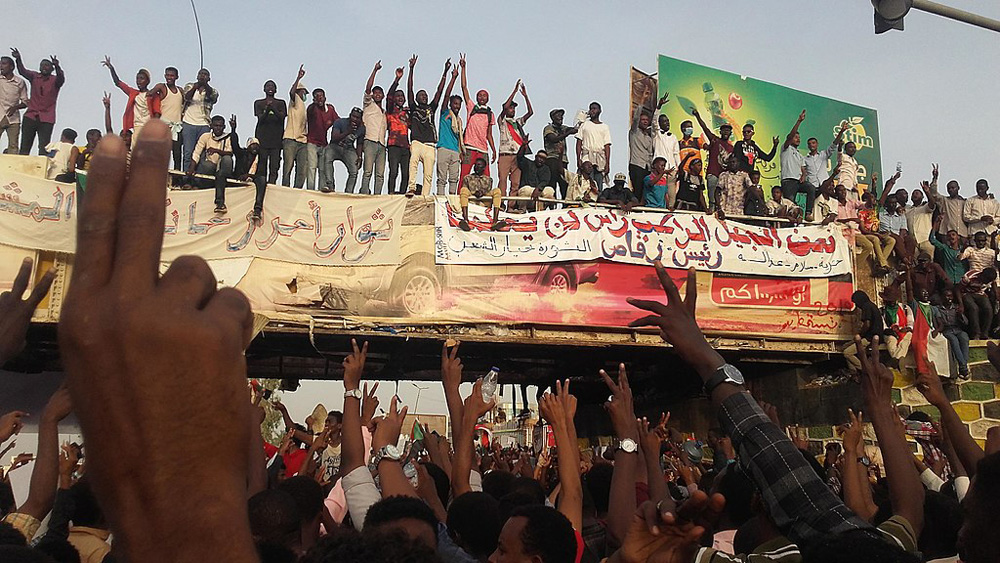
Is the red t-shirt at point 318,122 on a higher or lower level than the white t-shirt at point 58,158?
higher

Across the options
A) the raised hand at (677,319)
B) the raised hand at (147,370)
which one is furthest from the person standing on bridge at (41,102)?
the raised hand at (147,370)

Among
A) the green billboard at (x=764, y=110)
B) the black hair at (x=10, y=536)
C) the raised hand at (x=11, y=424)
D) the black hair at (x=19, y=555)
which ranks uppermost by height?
the green billboard at (x=764, y=110)

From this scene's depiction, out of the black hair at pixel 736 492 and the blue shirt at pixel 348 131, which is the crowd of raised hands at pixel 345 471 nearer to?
the black hair at pixel 736 492

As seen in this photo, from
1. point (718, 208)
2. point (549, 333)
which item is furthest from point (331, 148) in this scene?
point (718, 208)

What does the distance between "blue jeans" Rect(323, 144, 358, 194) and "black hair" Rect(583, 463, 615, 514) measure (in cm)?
772

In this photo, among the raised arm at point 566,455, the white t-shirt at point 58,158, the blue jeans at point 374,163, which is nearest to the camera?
the raised arm at point 566,455

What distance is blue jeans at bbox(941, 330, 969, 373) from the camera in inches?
516

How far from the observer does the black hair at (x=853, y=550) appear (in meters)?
1.84

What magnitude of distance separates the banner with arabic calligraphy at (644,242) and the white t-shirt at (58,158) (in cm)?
487

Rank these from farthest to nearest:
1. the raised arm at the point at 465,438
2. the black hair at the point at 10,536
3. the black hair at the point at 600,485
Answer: the black hair at the point at 600,485 → the raised arm at the point at 465,438 → the black hair at the point at 10,536

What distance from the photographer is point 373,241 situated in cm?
1140

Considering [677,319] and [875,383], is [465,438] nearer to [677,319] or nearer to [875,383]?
[677,319]

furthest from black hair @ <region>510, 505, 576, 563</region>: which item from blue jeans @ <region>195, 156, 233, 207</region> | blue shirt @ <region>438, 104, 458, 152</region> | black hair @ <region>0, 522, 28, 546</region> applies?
blue shirt @ <region>438, 104, 458, 152</region>

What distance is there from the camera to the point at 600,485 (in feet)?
15.8
